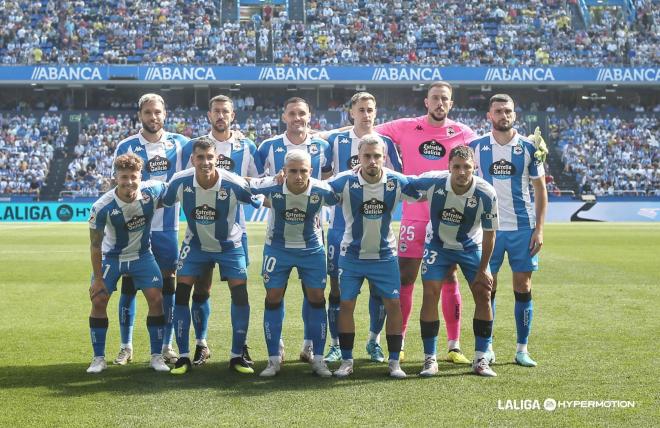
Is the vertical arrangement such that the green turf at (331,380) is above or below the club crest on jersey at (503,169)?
below

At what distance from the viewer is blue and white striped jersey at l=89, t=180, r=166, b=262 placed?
23.2ft

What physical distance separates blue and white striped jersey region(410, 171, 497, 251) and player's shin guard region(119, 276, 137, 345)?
2780 mm

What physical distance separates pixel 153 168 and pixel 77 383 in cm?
233

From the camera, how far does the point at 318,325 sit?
6.95m

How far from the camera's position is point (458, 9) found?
4503 cm

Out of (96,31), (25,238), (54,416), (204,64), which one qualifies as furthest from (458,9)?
(54,416)

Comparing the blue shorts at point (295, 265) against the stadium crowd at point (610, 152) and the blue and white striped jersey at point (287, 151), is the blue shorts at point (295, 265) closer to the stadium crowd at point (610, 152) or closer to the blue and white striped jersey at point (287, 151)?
the blue and white striped jersey at point (287, 151)

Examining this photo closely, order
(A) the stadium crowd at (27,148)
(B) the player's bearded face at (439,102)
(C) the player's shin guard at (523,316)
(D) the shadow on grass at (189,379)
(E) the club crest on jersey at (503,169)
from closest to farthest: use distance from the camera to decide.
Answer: (D) the shadow on grass at (189,379) → (C) the player's shin guard at (523,316) → (E) the club crest on jersey at (503,169) → (B) the player's bearded face at (439,102) → (A) the stadium crowd at (27,148)

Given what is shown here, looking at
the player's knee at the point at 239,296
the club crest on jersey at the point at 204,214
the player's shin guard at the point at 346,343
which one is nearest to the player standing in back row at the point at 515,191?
the player's shin guard at the point at 346,343

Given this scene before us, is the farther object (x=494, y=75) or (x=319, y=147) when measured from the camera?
(x=494, y=75)

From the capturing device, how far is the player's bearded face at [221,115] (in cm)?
784

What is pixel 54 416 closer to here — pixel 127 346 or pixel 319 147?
pixel 127 346

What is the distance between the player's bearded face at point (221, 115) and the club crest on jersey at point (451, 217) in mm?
2308

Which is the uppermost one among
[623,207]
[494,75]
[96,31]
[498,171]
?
[96,31]
